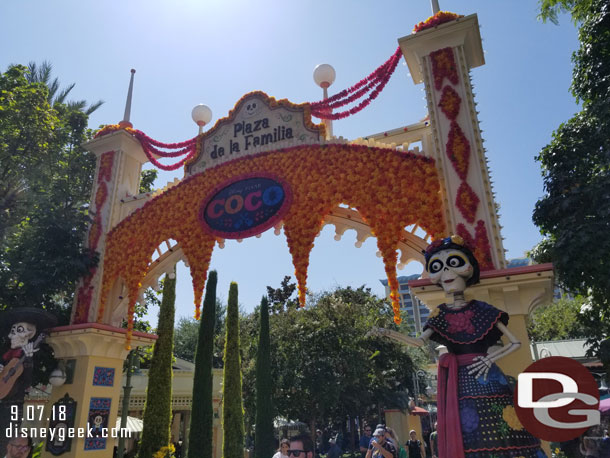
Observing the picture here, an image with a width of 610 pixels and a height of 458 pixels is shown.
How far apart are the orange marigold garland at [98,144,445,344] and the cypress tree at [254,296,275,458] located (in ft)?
19.5

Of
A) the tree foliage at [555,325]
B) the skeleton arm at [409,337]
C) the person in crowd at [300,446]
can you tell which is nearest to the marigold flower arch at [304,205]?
the skeleton arm at [409,337]

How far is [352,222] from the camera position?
287 inches

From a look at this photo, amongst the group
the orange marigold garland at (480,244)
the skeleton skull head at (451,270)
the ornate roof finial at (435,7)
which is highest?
the ornate roof finial at (435,7)

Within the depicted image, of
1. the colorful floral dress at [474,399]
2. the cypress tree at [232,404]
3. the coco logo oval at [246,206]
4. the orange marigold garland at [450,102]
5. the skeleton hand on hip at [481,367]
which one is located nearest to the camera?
the colorful floral dress at [474,399]

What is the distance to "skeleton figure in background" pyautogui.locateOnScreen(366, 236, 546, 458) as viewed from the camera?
349 cm

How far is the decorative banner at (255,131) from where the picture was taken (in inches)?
311

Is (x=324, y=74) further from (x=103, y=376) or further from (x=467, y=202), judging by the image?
(x=103, y=376)

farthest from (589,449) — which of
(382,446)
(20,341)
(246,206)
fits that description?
(20,341)

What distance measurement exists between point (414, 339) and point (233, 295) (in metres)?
9.17

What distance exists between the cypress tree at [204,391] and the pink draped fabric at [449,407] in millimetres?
8849

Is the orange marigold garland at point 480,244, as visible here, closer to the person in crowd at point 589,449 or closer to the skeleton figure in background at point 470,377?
the skeleton figure in background at point 470,377

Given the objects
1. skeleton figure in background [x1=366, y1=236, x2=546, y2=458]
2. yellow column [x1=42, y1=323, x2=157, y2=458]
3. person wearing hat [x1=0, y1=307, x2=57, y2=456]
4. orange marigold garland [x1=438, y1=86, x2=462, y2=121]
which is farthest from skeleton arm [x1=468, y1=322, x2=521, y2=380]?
person wearing hat [x1=0, y1=307, x2=57, y2=456]

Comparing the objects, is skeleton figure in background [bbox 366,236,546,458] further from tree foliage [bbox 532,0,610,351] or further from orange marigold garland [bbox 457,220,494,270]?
tree foliage [bbox 532,0,610,351]

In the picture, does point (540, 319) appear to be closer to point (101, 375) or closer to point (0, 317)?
point (101, 375)
